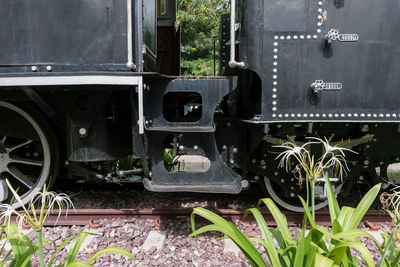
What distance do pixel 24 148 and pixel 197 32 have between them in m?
8.00

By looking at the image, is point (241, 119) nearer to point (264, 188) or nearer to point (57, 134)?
point (264, 188)

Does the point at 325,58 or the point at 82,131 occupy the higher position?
the point at 325,58

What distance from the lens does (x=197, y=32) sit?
9.98 m

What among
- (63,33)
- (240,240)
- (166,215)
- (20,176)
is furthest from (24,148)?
(240,240)

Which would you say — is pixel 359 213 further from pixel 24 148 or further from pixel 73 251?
pixel 24 148

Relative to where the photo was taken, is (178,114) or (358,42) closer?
(358,42)

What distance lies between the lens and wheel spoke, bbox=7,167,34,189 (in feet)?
10.1

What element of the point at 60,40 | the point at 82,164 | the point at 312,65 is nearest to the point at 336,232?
the point at 312,65

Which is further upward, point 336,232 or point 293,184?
point 336,232

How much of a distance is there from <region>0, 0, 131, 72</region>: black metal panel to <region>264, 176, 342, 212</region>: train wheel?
2.05 meters

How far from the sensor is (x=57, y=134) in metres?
3.22

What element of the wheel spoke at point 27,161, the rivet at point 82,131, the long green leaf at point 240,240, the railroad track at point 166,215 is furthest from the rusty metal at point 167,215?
→ the long green leaf at point 240,240

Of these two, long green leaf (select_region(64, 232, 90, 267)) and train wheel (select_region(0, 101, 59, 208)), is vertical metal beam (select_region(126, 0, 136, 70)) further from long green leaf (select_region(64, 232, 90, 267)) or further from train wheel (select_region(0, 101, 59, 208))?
train wheel (select_region(0, 101, 59, 208))

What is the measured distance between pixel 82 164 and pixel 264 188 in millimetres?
2110
